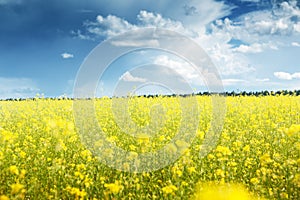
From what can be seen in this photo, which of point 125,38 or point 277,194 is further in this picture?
point 125,38

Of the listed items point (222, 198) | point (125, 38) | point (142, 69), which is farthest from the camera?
point (142, 69)

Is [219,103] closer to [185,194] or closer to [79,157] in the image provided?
[79,157]

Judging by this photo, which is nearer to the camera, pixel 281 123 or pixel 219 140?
pixel 219 140

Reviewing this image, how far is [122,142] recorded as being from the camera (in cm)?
704

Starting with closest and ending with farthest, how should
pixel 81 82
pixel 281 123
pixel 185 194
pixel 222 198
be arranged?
pixel 222 198 → pixel 185 194 → pixel 81 82 → pixel 281 123

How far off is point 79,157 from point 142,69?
2811mm

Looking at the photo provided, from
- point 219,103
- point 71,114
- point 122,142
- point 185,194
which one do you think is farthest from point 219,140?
point 71,114

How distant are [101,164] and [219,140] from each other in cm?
290

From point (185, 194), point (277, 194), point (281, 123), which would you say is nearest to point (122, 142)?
point (185, 194)

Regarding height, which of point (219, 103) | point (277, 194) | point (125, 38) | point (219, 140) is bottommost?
point (277, 194)

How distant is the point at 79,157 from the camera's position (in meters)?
6.04

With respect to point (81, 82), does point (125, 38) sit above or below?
above

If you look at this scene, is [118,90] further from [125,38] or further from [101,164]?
[101,164]

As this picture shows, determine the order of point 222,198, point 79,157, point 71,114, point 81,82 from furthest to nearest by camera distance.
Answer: point 71,114 < point 81,82 < point 79,157 < point 222,198
